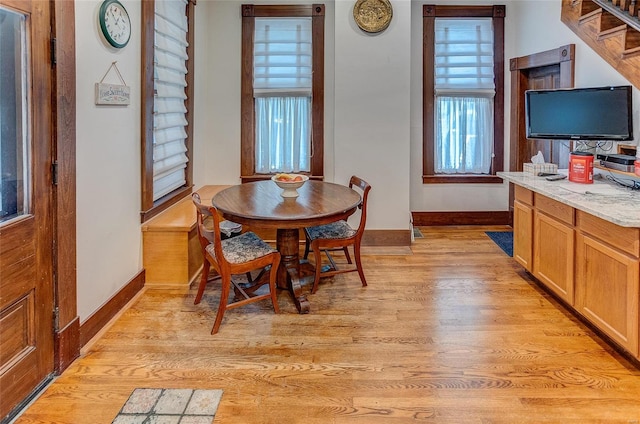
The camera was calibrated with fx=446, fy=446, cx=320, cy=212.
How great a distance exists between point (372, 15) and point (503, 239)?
280cm

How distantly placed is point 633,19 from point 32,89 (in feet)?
12.5

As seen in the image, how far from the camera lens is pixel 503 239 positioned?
502 cm

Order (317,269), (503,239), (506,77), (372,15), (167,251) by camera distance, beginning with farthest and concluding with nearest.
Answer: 1. (506,77)
2. (503,239)
3. (372,15)
4. (167,251)
5. (317,269)

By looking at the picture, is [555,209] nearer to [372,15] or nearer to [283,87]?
[372,15]

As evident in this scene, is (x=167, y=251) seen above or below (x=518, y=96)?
below

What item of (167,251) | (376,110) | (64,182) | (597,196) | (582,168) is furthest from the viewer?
(376,110)

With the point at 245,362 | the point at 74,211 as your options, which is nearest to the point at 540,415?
the point at 245,362

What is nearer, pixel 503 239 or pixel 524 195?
pixel 524 195

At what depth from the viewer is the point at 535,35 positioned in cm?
489

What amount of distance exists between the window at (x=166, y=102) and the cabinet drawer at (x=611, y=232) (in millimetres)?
3068

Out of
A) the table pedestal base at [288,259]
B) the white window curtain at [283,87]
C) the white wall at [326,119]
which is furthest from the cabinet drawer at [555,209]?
the white window curtain at [283,87]

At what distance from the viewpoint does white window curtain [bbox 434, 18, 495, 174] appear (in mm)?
5445

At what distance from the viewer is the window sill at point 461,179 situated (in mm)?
5637

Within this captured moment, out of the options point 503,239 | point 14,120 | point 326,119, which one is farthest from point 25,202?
point 503,239
